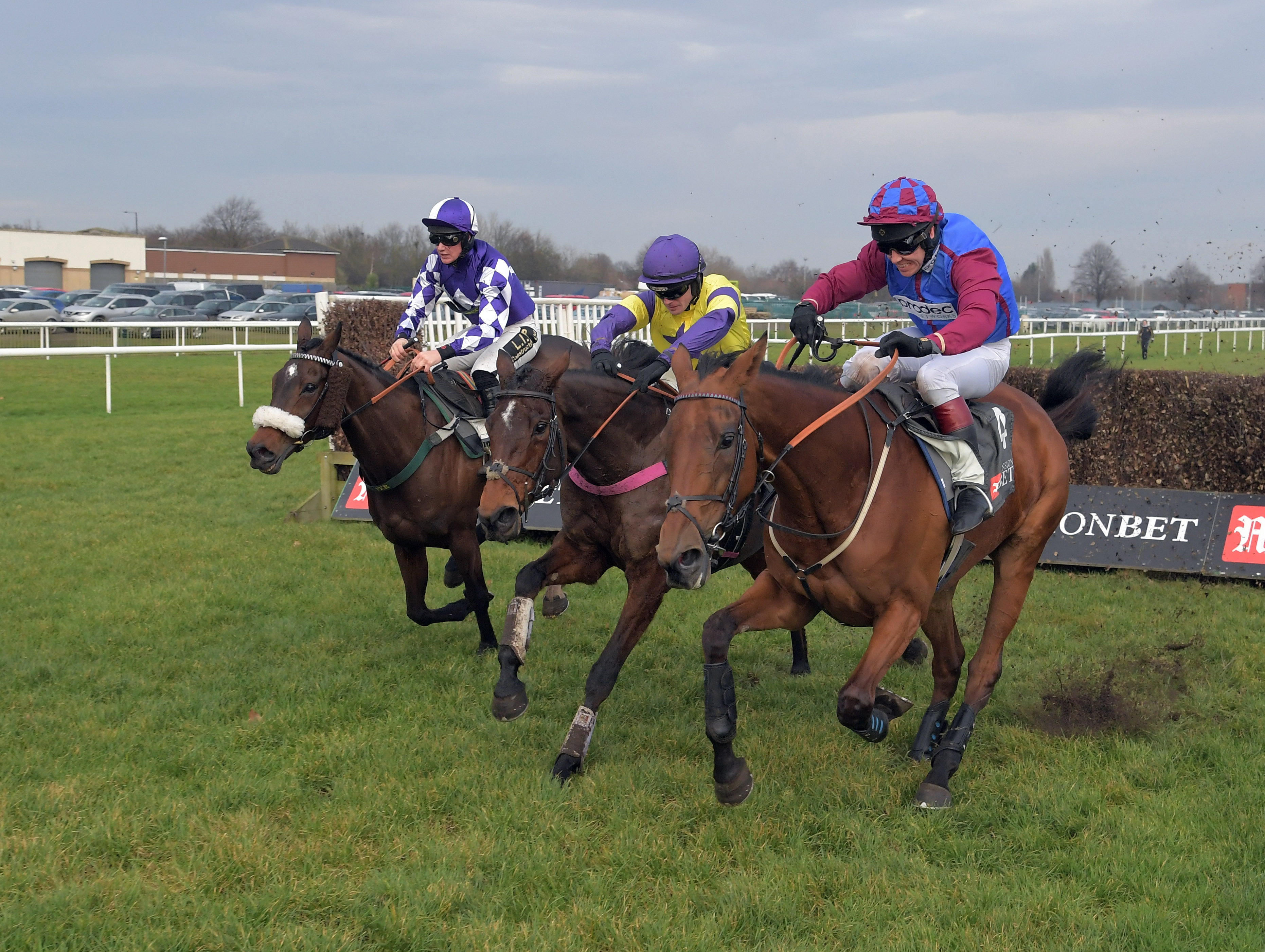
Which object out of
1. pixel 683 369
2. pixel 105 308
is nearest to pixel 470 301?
pixel 683 369

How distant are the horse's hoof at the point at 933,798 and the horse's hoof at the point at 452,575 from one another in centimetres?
304

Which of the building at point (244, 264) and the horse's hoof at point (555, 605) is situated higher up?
the building at point (244, 264)

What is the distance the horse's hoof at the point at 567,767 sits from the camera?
419 centimetres

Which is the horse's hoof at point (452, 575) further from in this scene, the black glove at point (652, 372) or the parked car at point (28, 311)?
the parked car at point (28, 311)

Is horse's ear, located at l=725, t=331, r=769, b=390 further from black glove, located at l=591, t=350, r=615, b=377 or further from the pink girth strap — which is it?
black glove, located at l=591, t=350, r=615, b=377

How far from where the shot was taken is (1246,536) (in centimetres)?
723

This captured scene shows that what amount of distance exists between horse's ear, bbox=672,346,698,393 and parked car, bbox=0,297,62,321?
3059 cm

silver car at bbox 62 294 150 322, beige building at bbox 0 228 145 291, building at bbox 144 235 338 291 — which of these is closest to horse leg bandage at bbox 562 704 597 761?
silver car at bbox 62 294 150 322

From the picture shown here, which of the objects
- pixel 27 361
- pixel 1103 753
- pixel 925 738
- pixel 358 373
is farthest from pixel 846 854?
pixel 27 361

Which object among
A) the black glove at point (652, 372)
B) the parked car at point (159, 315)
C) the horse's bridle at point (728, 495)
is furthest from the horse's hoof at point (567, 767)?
the parked car at point (159, 315)

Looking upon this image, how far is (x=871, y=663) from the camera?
3.69 m

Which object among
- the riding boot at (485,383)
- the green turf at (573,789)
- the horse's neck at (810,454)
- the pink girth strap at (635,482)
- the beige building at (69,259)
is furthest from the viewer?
the beige building at (69,259)

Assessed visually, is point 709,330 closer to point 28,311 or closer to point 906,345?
point 906,345

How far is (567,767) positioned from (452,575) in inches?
92.2
